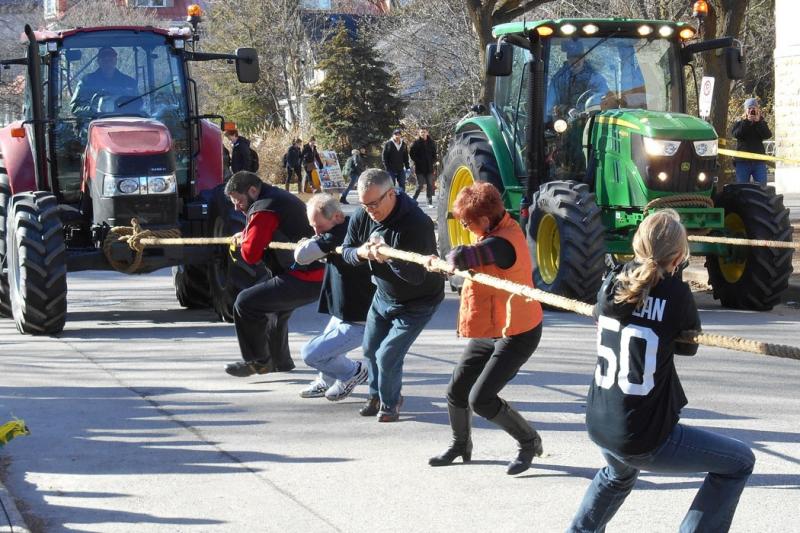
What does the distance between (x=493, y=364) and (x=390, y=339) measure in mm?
1347

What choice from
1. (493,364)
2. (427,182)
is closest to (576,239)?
(493,364)

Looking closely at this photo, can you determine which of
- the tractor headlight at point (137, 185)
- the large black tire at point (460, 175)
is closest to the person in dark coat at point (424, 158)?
the large black tire at point (460, 175)

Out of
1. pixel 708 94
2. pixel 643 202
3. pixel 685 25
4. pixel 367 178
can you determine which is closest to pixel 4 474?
pixel 367 178

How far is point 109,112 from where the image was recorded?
1345cm

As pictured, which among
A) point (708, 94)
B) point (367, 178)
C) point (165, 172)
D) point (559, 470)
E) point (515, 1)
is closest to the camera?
point (559, 470)

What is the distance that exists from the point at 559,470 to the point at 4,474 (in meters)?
2.86

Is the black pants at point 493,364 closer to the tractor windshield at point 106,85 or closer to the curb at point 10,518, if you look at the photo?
the curb at point 10,518

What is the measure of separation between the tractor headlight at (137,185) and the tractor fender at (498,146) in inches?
145

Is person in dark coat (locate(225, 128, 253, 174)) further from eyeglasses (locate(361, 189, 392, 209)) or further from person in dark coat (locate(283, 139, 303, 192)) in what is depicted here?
eyeglasses (locate(361, 189, 392, 209))

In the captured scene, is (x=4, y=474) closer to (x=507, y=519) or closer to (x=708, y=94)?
(x=507, y=519)

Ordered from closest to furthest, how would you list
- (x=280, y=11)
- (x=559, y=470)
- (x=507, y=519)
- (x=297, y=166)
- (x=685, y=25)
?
(x=507, y=519), (x=559, y=470), (x=685, y=25), (x=297, y=166), (x=280, y=11)

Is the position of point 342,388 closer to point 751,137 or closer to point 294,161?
point 751,137

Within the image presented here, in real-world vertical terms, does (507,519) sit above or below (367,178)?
below

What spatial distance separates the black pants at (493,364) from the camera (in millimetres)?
6852
